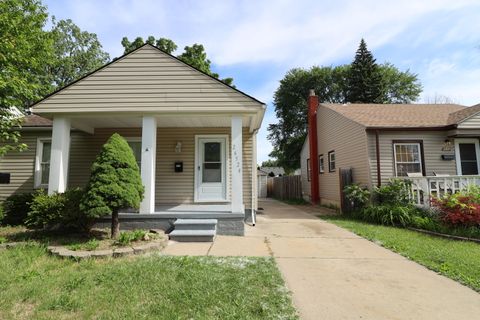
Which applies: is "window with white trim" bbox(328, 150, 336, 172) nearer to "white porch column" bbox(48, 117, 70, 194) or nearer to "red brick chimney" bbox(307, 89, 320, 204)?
"red brick chimney" bbox(307, 89, 320, 204)

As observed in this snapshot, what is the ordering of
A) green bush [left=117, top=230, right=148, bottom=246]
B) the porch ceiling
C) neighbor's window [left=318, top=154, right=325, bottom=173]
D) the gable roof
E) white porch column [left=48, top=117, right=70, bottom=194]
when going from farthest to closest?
neighbor's window [left=318, top=154, right=325, bottom=173], the porch ceiling, the gable roof, white porch column [left=48, top=117, right=70, bottom=194], green bush [left=117, top=230, right=148, bottom=246]

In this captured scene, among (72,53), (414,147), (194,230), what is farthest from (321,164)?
(72,53)

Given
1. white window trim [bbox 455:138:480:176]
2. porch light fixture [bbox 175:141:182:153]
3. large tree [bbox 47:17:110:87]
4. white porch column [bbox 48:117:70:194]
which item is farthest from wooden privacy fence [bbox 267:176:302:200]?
large tree [bbox 47:17:110:87]

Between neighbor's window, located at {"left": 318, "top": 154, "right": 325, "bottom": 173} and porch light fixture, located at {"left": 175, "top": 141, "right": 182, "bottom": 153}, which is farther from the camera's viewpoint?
neighbor's window, located at {"left": 318, "top": 154, "right": 325, "bottom": 173}

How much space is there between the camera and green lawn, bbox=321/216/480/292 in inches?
147

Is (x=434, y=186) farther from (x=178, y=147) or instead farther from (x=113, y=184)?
(x=113, y=184)

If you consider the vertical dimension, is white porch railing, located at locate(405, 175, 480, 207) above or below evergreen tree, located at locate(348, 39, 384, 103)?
below

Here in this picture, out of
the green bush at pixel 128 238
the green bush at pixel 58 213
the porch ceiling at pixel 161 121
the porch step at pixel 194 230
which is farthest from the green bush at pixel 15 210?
the porch step at pixel 194 230

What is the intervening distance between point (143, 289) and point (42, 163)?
817cm

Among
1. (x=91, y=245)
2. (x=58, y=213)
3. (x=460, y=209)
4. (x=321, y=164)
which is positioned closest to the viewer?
(x=91, y=245)

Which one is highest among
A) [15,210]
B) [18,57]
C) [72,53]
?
[72,53]

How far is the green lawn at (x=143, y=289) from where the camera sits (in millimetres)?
2607

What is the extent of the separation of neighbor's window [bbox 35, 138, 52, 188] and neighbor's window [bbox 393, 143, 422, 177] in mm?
12102

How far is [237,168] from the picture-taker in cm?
638
